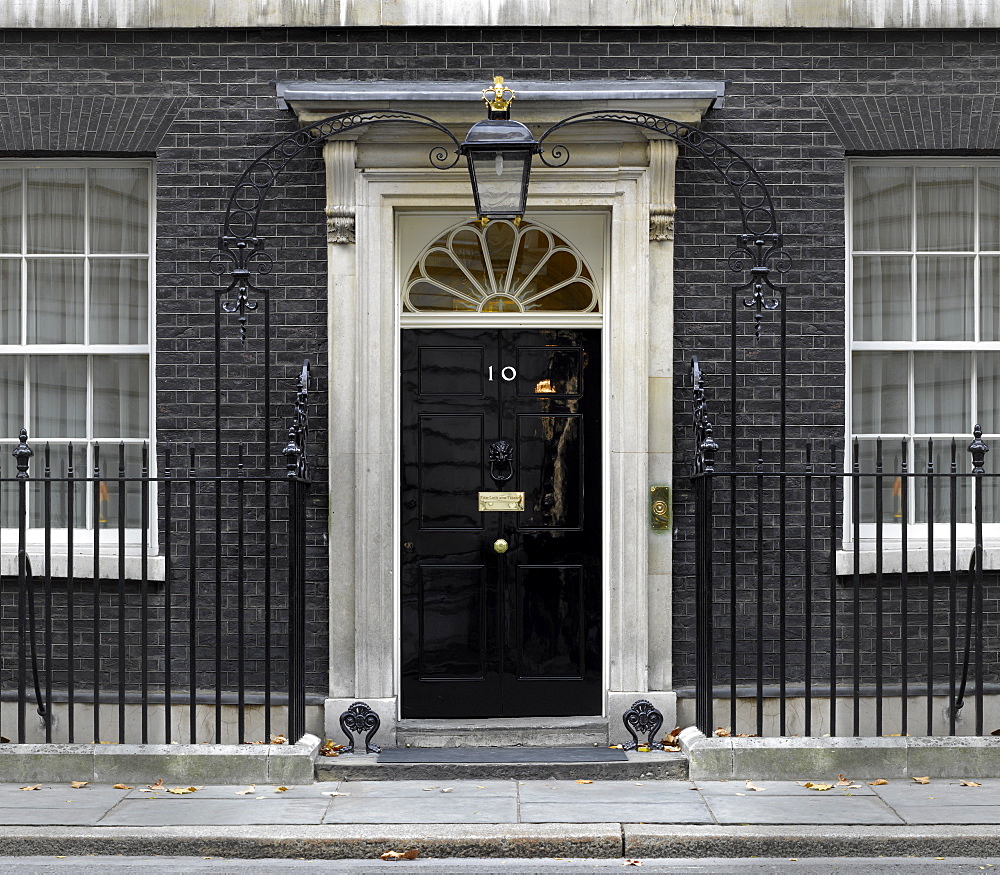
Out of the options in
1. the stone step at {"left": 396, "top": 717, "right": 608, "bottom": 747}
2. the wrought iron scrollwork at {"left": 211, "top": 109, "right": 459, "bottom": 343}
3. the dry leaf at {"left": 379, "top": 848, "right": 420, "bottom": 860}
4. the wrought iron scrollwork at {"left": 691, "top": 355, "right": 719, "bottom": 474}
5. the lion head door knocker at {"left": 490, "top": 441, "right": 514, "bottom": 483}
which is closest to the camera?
the dry leaf at {"left": 379, "top": 848, "right": 420, "bottom": 860}

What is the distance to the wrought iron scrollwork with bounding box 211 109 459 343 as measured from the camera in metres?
7.68

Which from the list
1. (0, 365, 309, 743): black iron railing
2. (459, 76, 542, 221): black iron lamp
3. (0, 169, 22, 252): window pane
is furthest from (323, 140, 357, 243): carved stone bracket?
A: (0, 169, 22, 252): window pane

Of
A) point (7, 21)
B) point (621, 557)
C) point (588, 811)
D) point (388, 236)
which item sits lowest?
point (588, 811)

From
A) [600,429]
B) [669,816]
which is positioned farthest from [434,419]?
[669,816]

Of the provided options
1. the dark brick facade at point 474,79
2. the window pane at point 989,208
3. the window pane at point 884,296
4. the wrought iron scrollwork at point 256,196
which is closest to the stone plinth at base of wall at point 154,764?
the dark brick facade at point 474,79

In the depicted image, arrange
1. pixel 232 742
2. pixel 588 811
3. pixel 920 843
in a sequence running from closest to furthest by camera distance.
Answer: pixel 920 843 → pixel 588 811 → pixel 232 742

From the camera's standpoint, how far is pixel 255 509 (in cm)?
824

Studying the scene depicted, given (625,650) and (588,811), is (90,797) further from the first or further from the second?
(625,650)

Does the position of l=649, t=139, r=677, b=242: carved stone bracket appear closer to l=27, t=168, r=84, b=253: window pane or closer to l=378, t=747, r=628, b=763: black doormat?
Answer: l=378, t=747, r=628, b=763: black doormat

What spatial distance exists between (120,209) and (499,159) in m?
2.82

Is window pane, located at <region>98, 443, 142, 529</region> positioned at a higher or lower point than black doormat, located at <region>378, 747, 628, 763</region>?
higher

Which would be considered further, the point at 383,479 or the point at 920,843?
the point at 383,479

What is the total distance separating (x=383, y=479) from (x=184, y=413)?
134 centimetres

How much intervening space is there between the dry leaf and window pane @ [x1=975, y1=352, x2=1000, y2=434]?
4811 mm
